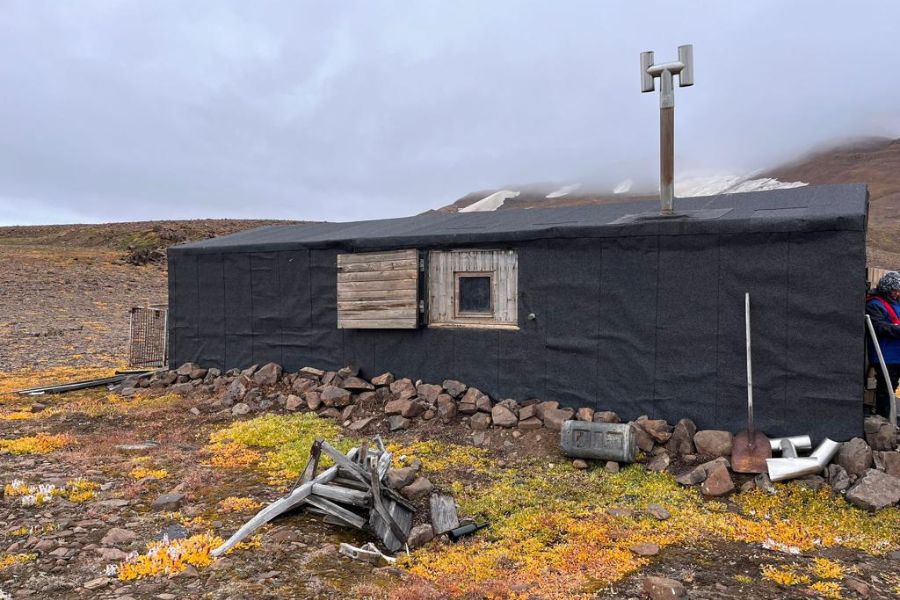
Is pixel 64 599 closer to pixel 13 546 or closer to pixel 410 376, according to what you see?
pixel 13 546

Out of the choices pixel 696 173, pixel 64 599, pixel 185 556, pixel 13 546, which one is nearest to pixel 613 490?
pixel 185 556

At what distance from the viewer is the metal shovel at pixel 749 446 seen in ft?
22.2

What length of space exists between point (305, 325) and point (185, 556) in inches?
264

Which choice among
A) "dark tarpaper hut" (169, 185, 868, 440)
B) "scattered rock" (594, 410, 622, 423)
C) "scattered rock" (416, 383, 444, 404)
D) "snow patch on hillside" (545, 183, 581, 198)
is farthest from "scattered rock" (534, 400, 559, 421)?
"snow patch on hillside" (545, 183, 581, 198)

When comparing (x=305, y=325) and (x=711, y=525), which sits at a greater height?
(x=305, y=325)

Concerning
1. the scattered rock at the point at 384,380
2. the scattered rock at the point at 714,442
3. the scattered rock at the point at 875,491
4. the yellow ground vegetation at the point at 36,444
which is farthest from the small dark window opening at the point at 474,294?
the yellow ground vegetation at the point at 36,444

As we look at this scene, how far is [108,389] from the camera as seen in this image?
12.7m

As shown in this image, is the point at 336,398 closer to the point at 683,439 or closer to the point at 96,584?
the point at 683,439

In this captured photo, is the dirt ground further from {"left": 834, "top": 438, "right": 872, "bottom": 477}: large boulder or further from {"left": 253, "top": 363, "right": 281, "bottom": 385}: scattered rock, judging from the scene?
{"left": 253, "top": 363, "right": 281, "bottom": 385}: scattered rock

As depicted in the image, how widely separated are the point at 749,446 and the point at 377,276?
6182 millimetres

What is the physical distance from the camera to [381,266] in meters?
10.4

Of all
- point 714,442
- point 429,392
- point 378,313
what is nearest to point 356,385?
point 378,313

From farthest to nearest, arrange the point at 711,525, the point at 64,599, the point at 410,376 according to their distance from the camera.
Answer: the point at 410,376 → the point at 711,525 → the point at 64,599

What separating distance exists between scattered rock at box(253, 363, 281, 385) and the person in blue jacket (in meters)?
9.44
